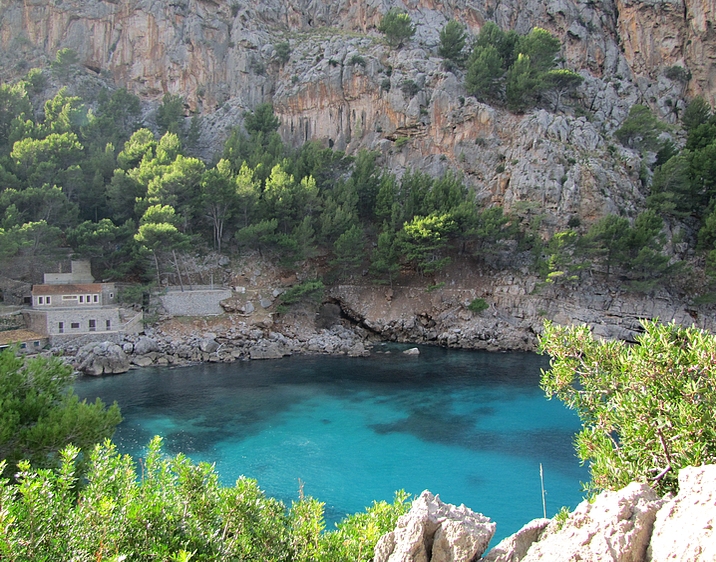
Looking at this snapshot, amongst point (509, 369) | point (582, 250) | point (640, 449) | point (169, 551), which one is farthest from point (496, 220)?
point (169, 551)

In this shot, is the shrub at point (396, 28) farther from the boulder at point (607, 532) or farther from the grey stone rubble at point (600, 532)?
the boulder at point (607, 532)

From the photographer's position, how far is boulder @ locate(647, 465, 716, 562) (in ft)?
16.3

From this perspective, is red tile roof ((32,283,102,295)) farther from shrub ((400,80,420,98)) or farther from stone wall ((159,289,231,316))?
shrub ((400,80,420,98))

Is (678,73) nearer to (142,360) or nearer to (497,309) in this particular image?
(497,309)

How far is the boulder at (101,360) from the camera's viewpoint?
2864 cm

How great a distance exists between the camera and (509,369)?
31.8 m

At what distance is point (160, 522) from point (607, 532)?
555 centimetres

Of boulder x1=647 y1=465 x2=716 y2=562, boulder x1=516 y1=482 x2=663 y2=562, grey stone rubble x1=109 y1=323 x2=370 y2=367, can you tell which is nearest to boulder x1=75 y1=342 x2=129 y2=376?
grey stone rubble x1=109 y1=323 x2=370 y2=367

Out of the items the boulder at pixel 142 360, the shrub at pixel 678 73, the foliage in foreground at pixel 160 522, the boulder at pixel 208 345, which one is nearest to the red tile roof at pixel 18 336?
the boulder at pixel 142 360

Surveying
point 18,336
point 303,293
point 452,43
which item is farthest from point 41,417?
point 452,43

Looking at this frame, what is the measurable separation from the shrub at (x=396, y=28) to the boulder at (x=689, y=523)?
2284 inches

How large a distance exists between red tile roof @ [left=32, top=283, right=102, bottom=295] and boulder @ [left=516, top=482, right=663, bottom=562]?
110 feet

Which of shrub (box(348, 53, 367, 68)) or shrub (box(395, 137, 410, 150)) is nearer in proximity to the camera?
shrub (box(395, 137, 410, 150))

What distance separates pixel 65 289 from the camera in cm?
3219
